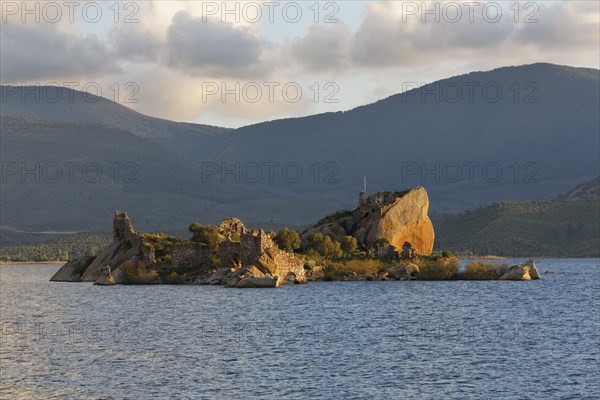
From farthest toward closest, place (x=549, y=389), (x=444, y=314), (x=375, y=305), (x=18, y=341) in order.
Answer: (x=375, y=305) < (x=444, y=314) < (x=18, y=341) < (x=549, y=389)

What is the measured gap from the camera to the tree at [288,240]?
121 m

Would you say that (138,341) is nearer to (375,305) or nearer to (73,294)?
(375,305)

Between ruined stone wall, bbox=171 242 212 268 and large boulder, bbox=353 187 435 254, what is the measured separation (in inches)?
862

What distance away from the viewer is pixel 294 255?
118m

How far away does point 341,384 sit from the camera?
48.0 metres

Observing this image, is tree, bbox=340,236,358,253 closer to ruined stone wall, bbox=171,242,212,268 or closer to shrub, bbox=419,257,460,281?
shrub, bbox=419,257,460,281

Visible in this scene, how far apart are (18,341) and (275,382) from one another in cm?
2137

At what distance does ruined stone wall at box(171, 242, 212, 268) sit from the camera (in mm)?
114625

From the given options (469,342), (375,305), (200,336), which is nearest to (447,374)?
(469,342)

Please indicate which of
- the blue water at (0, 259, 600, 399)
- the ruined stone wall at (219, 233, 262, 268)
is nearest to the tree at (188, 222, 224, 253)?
the ruined stone wall at (219, 233, 262, 268)

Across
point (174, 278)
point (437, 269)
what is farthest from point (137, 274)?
point (437, 269)

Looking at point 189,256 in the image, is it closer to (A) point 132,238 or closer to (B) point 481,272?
(A) point 132,238

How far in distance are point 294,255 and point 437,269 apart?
676 inches

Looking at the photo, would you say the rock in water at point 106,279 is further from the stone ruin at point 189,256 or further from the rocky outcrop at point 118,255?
the stone ruin at point 189,256
